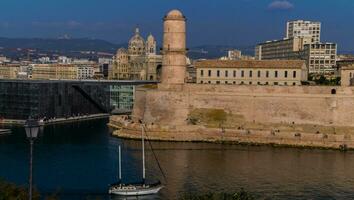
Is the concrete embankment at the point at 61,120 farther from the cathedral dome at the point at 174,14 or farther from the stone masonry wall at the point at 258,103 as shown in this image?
the cathedral dome at the point at 174,14

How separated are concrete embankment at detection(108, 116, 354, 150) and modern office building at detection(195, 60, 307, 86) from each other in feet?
18.2

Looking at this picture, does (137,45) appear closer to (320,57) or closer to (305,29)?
(320,57)

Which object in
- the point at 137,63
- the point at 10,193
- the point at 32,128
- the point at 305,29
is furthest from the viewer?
the point at 305,29

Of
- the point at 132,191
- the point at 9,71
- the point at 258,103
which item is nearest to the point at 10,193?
the point at 132,191

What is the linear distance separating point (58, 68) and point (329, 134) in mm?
86630

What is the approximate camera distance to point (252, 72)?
41.5 metres

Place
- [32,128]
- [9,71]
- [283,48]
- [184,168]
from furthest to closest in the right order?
[9,71] < [283,48] < [184,168] < [32,128]

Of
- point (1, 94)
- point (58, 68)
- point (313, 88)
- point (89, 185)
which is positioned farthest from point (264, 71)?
point (58, 68)

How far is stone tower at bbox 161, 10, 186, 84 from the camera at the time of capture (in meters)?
40.2

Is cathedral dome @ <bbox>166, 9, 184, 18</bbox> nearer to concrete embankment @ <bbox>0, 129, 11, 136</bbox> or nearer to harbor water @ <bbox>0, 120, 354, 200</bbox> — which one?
harbor water @ <bbox>0, 120, 354, 200</bbox>

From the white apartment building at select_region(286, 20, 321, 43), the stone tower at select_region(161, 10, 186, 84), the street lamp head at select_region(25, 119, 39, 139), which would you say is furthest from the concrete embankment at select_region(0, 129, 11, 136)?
the white apartment building at select_region(286, 20, 321, 43)

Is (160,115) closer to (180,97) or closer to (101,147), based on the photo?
(180,97)

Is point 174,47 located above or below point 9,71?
below

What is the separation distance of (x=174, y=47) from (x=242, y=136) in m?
8.31
